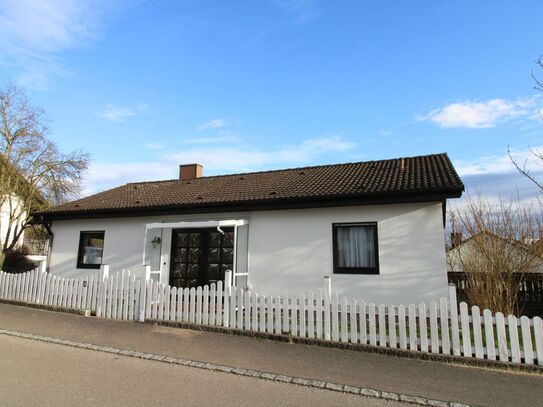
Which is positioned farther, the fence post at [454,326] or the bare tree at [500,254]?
the bare tree at [500,254]

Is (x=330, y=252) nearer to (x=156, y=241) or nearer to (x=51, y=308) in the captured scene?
(x=156, y=241)

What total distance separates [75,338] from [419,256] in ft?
25.2

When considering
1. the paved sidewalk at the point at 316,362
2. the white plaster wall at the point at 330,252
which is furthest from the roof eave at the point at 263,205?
the paved sidewalk at the point at 316,362

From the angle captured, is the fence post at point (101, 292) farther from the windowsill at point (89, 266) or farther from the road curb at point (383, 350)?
the windowsill at point (89, 266)

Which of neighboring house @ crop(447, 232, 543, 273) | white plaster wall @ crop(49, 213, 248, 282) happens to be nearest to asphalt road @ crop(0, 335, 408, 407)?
white plaster wall @ crop(49, 213, 248, 282)

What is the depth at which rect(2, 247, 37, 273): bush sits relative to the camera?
17469 mm

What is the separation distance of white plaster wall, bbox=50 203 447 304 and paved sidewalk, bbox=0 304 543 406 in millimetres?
3174

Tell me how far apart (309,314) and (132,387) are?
336cm

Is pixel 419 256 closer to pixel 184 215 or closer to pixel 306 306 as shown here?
pixel 306 306

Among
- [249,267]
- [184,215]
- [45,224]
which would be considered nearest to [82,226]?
[45,224]

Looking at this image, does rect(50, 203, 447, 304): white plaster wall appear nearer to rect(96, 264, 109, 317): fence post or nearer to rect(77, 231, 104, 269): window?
rect(77, 231, 104, 269): window

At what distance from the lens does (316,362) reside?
5656 mm

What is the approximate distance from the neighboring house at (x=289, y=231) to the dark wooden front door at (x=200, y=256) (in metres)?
0.03

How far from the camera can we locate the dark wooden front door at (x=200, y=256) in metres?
11.2
